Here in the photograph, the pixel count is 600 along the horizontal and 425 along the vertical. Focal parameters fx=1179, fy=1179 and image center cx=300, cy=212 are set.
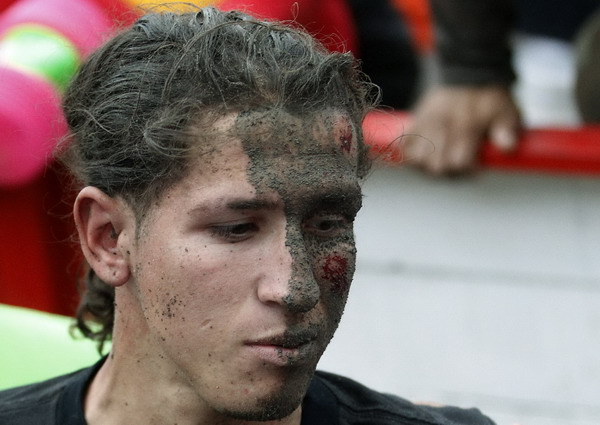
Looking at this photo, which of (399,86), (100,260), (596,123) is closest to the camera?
(100,260)

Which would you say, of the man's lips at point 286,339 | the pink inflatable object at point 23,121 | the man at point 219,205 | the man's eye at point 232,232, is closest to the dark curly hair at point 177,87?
the man at point 219,205

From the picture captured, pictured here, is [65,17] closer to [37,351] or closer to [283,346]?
[37,351]

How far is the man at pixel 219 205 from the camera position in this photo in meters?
1.69

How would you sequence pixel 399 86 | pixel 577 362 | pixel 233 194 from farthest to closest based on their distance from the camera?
pixel 399 86 → pixel 577 362 → pixel 233 194

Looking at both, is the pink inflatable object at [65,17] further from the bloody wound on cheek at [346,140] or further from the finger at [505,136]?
the bloody wound on cheek at [346,140]

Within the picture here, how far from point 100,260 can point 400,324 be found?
1922mm

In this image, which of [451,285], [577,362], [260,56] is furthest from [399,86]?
[260,56]

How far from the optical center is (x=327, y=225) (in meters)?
1.79

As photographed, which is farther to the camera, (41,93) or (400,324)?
(400,324)

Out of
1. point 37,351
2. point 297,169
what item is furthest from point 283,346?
point 37,351

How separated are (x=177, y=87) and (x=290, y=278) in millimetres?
340

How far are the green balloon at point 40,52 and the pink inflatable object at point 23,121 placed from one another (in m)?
0.03

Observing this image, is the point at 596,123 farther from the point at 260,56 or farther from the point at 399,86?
the point at 260,56

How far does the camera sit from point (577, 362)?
11.5 ft
